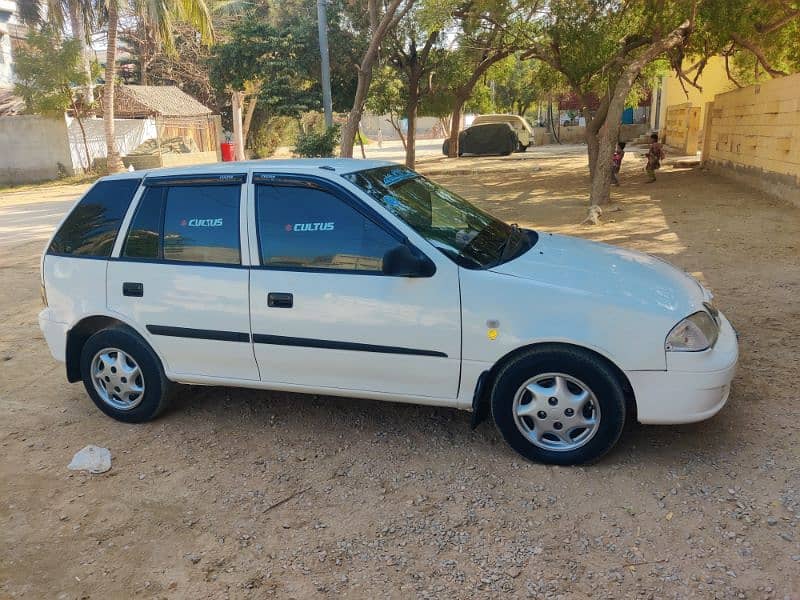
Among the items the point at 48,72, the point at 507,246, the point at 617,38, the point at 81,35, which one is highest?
the point at 81,35

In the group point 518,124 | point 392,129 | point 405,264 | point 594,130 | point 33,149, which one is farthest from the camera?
point 392,129

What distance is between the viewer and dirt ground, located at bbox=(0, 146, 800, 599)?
109 inches

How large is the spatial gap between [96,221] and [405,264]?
2.25 metres

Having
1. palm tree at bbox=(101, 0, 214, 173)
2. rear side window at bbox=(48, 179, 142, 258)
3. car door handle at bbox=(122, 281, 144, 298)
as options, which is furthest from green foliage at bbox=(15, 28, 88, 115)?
car door handle at bbox=(122, 281, 144, 298)

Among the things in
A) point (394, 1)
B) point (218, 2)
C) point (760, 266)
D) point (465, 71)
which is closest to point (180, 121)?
point (218, 2)

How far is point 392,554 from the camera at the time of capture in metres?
2.94

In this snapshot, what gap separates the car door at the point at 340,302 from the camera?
3494mm

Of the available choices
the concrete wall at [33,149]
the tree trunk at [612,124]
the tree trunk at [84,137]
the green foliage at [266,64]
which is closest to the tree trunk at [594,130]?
the tree trunk at [612,124]

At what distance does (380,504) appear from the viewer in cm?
333

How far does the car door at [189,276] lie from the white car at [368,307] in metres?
0.01

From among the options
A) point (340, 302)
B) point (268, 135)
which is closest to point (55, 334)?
point (340, 302)

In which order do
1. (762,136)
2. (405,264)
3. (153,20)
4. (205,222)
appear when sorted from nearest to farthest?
(405,264)
(205,222)
(762,136)
(153,20)

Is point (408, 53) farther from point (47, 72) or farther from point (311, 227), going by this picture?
point (311, 227)

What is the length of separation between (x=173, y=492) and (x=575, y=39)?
14.9 meters
